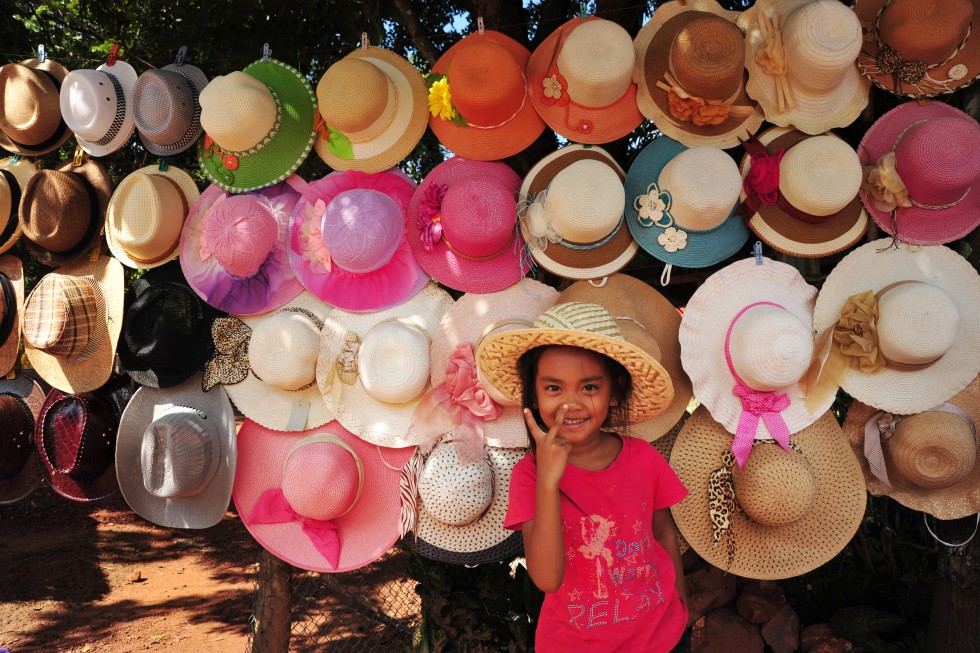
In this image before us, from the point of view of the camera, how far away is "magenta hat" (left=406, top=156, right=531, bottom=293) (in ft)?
9.80

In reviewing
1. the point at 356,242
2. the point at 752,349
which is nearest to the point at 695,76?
the point at 752,349

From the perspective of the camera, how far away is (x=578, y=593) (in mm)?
2166

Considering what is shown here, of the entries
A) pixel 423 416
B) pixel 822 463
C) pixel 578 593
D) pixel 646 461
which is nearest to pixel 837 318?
pixel 822 463

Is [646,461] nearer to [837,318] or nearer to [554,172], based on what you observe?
[837,318]

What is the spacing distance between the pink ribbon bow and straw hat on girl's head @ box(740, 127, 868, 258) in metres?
2.44

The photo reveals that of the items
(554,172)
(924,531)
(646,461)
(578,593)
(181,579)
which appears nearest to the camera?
(578,593)

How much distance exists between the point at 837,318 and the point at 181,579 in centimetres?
683

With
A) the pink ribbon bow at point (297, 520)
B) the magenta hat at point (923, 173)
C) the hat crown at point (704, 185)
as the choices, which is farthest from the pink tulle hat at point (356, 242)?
the magenta hat at point (923, 173)

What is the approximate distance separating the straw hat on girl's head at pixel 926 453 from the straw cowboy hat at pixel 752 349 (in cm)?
32

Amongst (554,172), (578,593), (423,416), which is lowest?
(578,593)

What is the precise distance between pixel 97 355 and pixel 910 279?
4110 millimetres

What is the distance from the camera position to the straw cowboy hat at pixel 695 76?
277 centimetres

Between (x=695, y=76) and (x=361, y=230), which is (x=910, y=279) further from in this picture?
(x=361, y=230)

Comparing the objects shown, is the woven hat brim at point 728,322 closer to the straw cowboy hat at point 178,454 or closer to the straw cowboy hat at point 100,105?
the straw cowboy hat at point 178,454
